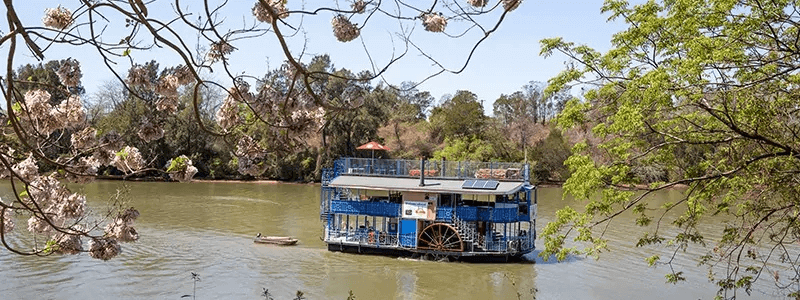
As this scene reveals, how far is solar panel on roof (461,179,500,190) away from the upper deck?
910 millimetres

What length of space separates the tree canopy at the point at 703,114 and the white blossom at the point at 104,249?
537 cm

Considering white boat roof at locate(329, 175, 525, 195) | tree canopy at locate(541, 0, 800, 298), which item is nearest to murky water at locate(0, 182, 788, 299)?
white boat roof at locate(329, 175, 525, 195)

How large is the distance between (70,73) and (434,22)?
6.32 feet

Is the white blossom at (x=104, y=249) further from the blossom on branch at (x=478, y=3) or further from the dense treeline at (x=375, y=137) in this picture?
the dense treeline at (x=375, y=137)

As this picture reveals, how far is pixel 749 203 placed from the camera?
8539 mm

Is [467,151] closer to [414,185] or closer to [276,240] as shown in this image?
[276,240]

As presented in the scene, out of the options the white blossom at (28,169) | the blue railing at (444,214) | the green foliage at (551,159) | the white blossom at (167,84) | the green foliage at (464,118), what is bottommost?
the blue railing at (444,214)

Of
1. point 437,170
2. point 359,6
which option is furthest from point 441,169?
point 359,6

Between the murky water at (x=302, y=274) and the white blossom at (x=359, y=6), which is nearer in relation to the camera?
the white blossom at (x=359, y=6)

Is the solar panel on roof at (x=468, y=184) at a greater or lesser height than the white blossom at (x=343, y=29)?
lesser

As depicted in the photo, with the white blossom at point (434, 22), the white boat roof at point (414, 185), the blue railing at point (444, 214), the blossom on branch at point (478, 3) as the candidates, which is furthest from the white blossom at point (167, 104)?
the blue railing at point (444, 214)

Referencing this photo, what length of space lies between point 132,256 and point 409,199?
7.13 m

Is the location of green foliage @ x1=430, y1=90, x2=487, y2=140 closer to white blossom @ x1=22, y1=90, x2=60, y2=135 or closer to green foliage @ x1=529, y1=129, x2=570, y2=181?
green foliage @ x1=529, y1=129, x2=570, y2=181

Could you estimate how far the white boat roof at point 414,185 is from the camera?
17781mm
